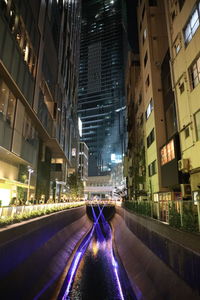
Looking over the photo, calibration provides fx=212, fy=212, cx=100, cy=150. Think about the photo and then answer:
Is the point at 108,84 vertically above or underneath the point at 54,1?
above

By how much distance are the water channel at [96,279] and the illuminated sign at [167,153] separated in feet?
38.2

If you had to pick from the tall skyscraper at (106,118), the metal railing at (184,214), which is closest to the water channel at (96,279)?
the metal railing at (184,214)

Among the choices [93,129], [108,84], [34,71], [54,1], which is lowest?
[34,71]

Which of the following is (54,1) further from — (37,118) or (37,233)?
(37,233)

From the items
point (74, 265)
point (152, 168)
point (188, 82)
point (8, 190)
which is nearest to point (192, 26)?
point (188, 82)

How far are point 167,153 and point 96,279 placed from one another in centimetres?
1504

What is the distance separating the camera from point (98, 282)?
1411 centimetres

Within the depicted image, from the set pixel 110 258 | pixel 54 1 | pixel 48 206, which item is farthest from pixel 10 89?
pixel 54 1

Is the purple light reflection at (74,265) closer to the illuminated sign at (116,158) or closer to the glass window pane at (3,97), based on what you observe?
the glass window pane at (3,97)

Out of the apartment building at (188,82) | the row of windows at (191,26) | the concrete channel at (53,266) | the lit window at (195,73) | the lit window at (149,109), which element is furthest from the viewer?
the lit window at (149,109)

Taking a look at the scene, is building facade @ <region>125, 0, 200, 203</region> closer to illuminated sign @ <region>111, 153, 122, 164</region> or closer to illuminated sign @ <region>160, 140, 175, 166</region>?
illuminated sign @ <region>160, 140, 175, 166</region>

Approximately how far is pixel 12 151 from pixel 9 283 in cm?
1480

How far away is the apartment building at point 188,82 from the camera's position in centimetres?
1727

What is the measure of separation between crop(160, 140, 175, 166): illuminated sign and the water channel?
458 inches
